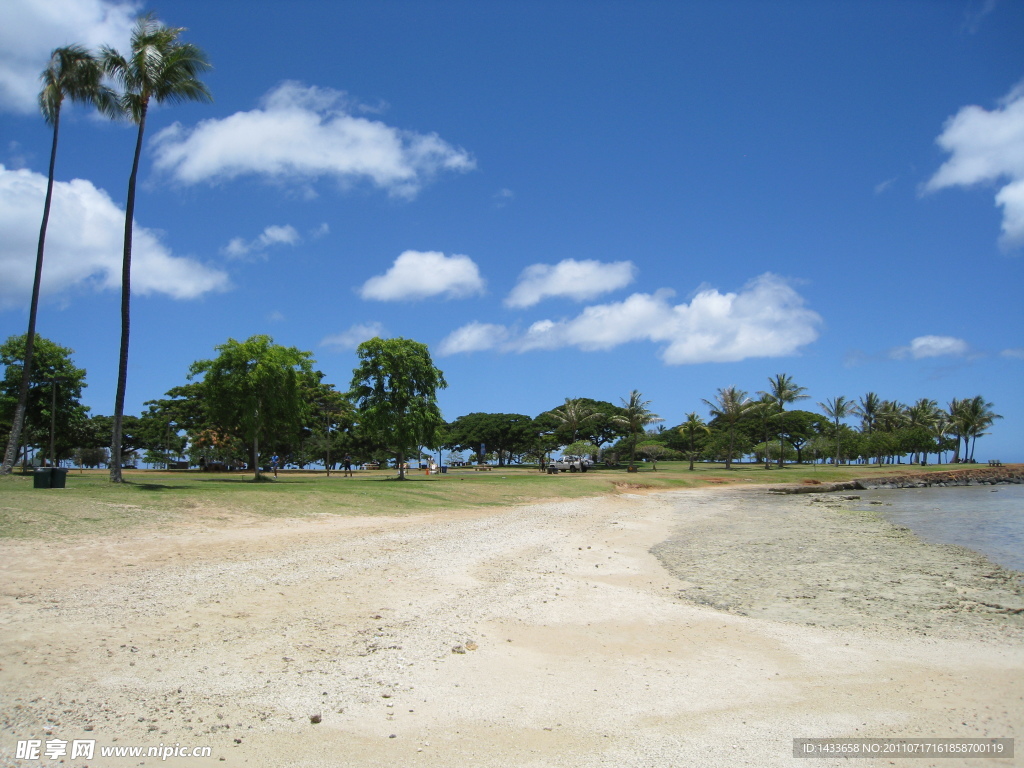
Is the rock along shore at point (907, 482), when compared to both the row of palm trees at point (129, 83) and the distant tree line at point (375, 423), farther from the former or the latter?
the row of palm trees at point (129, 83)

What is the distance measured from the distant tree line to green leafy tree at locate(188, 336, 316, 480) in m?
0.07

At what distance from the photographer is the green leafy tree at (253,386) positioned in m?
34.5

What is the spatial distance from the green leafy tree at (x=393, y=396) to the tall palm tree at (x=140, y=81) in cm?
1594

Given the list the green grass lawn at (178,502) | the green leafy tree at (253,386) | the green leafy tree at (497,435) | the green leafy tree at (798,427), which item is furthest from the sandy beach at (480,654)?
the green leafy tree at (798,427)

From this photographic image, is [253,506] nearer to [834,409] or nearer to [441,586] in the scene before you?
[441,586]

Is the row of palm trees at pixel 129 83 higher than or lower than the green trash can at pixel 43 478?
higher

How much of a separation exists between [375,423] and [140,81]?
2064cm

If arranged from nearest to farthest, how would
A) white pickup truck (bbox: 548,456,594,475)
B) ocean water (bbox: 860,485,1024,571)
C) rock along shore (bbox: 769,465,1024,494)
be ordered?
ocean water (bbox: 860,485,1024,571)
rock along shore (bbox: 769,465,1024,494)
white pickup truck (bbox: 548,456,594,475)

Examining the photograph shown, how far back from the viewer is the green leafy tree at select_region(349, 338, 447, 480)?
38.4 m

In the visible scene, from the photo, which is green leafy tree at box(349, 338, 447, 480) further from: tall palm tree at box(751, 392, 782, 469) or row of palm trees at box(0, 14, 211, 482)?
tall palm tree at box(751, 392, 782, 469)

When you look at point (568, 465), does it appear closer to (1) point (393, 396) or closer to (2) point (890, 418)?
(1) point (393, 396)

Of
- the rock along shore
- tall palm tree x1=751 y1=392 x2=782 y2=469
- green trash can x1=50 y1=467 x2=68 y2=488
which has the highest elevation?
tall palm tree x1=751 y1=392 x2=782 y2=469

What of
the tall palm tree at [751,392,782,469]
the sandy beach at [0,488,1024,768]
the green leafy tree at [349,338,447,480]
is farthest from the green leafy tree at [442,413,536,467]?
the sandy beach at [0,488,1024,768]

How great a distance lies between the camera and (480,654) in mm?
7609
